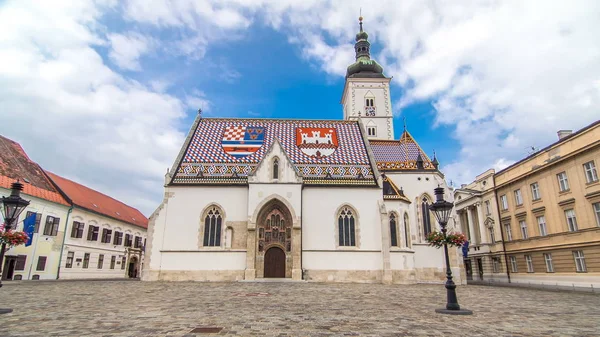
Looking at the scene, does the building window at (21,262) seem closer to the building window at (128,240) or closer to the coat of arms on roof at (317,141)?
the building window at (128,240)

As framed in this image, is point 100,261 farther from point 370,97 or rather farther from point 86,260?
point 370,97

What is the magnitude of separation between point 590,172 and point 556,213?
4.41 meters

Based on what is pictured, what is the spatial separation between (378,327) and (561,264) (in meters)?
26.2

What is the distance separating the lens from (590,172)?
2389 centimetres

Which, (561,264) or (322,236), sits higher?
(322,236)

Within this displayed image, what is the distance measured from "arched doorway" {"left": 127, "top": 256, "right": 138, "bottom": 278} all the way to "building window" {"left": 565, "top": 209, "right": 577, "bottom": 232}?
1765 inches

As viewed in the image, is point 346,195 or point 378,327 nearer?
point 378,327

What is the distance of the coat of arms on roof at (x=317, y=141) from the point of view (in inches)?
1214

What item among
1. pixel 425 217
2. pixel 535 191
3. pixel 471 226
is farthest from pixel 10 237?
pixel 471 226

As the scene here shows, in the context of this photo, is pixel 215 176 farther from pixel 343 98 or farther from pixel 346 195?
pixel 343 98

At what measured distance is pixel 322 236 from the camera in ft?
86.6

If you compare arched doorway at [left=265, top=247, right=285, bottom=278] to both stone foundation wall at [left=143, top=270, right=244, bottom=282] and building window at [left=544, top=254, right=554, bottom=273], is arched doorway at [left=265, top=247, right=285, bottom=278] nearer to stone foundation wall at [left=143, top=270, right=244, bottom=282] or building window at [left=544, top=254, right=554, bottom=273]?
stone foundation wall at [left=143, top=270, right=244, bottom=282]

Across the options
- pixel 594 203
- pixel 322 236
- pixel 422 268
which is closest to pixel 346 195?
pixel 322 236

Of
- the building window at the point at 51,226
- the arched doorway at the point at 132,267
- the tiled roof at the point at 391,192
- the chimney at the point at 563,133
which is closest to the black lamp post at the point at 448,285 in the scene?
the tiled roof at the point at 391,192
